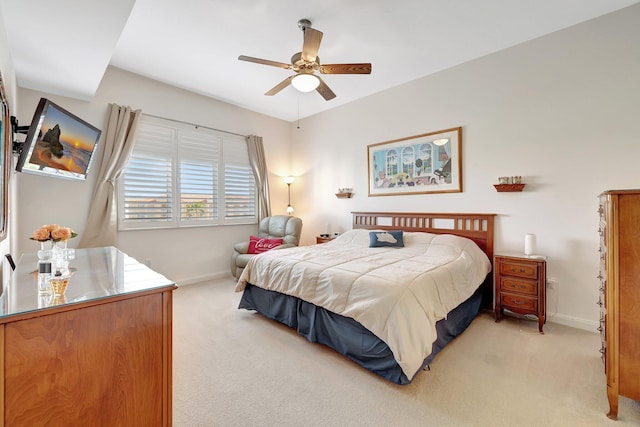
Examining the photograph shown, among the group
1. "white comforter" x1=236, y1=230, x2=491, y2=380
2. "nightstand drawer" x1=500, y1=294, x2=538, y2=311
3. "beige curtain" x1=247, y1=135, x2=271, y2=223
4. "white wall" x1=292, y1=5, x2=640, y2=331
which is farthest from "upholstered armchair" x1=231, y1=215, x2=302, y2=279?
"nightstand drawer" x1=500, y1=294, x2=538, y2=311

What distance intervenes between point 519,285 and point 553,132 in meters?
1.68

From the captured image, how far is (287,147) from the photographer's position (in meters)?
5.86

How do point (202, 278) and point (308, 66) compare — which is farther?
point (202, 278)

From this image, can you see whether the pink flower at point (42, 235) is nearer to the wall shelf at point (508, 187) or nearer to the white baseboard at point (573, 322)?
the wall shelf at point (508, 187)

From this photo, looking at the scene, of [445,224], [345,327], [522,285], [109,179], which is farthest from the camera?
[445,224]

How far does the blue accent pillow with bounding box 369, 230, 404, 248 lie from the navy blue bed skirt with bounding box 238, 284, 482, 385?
1.05 meters

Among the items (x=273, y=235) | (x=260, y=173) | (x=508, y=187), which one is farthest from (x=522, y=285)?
(x=260, y=173)

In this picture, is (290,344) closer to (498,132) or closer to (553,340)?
(553,340)

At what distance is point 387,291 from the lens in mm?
1990

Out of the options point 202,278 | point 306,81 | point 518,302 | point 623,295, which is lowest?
point 202,278

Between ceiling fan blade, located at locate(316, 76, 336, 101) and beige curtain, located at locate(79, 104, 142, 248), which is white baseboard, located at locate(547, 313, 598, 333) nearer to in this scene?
ceiling fan blade, located at locate(316, 76, 336, 101)

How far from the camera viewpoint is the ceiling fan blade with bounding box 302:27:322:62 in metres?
2.28

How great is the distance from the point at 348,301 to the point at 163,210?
335 cm

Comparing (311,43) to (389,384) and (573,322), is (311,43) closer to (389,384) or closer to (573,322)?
(389,384)
